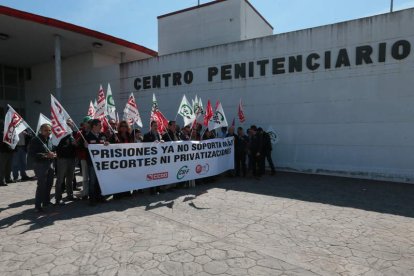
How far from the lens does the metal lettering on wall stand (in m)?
9.51

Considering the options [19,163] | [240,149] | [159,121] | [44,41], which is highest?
[44,41]

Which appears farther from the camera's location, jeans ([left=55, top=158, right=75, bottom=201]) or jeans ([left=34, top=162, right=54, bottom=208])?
jeans ([left=55, top=158, right=75, bottom=201])

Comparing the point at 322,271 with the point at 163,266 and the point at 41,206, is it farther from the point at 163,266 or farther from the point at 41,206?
the point at 41,206

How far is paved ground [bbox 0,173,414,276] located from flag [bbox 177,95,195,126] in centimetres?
201

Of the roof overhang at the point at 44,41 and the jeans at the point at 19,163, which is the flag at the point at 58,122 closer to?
the jeans at the point at 19,163

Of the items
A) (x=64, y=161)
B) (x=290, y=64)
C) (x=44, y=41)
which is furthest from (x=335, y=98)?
(x=44, y=41)

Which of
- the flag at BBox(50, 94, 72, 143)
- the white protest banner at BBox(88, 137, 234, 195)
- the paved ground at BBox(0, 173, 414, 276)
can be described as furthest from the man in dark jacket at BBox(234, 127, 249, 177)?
the flag at BBox(50, 94, 72, 143)

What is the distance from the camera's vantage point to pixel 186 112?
28.2ft

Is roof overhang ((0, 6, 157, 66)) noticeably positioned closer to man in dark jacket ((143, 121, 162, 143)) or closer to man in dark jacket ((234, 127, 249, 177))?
man in dark jacket ((143, 121, 162, 143))

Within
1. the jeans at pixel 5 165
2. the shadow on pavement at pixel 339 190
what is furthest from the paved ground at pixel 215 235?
the jeans at pixel 5 165

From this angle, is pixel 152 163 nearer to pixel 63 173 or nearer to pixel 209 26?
pixel 63 173

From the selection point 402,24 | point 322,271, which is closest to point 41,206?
point 322,271

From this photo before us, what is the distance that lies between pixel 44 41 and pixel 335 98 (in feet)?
43.8

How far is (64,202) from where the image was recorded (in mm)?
6812
